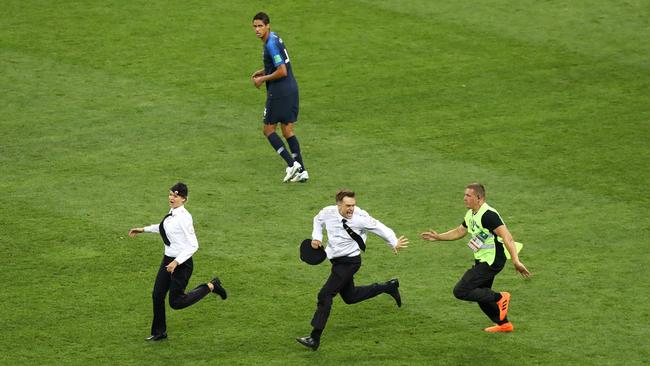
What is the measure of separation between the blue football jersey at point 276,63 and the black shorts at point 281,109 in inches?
3.0

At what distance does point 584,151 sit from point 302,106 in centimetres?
515

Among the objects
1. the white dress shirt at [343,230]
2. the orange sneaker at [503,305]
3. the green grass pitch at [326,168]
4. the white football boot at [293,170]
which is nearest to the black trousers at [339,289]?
the white dress shirt at [343,230]

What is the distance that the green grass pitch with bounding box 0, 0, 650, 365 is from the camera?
13.0m

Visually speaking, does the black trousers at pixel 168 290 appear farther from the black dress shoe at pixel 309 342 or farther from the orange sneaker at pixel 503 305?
the orange sneaker at pixel 503 305

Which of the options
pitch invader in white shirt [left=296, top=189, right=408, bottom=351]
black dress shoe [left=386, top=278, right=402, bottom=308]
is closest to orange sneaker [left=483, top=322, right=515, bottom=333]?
black dress shoe [left=386, top=278, right=402, bottom=308]

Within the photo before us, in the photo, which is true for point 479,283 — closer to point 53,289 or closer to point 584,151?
point 53,289

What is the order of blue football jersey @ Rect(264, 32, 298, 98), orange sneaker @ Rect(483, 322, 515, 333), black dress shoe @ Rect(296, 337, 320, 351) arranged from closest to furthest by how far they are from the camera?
black dress shoe @ Rect(296, 337, 320, 351)
orange sneaker @ Rect(483, 322, 515, 333)
blue football jersey @ Rect(264, 32, 298, 98)

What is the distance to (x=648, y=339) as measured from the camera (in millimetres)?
12570

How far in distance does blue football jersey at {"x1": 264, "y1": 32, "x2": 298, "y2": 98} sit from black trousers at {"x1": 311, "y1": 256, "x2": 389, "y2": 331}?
514 centimetres

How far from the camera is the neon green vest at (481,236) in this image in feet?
41.3

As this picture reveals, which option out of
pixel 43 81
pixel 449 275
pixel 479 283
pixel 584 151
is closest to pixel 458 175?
pixel 584 151

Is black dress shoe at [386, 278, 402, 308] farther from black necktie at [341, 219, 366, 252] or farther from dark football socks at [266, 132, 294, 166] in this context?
dark football socks at [266, 132, 294, 166]

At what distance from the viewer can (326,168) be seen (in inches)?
717

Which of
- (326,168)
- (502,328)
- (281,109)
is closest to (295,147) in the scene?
(281,109)
